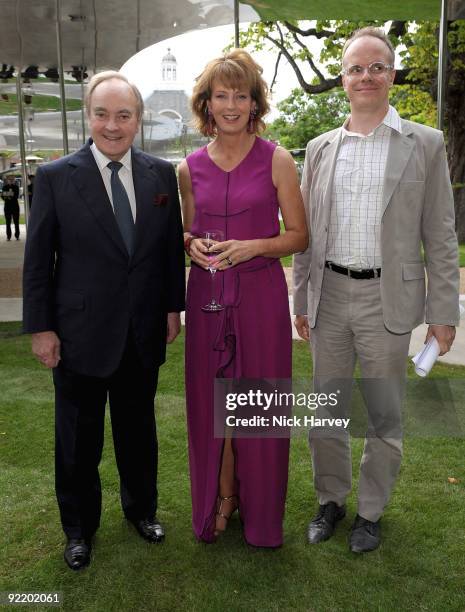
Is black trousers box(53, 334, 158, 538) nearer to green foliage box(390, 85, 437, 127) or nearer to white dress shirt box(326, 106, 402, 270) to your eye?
white dress shirt box(326, 106, 402, 270)

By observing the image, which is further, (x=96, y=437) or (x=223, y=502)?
(x=223, y=502)

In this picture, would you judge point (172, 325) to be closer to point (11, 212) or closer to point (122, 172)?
point (122, 172)

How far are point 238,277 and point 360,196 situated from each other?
2.14 ft

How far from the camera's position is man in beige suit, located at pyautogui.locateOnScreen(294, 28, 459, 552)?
9.59 ft

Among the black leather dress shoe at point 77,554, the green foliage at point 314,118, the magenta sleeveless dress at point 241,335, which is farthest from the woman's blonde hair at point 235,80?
the green foliage at point 314,118

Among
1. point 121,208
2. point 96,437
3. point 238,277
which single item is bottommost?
point 96,437

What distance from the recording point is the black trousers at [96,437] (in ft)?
9.87

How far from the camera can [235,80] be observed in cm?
281

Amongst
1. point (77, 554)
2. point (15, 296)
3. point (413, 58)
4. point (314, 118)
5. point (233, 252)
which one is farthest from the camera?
point (314, 118)

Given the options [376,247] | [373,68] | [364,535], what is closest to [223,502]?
[364,535]

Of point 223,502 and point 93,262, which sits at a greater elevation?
point 93,262

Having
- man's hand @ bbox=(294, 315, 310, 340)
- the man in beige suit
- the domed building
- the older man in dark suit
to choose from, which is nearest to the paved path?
the domed building

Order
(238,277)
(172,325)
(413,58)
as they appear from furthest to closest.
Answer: (413,58), (172,325), (238,277)

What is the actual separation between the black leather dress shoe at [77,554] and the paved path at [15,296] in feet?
13.0
